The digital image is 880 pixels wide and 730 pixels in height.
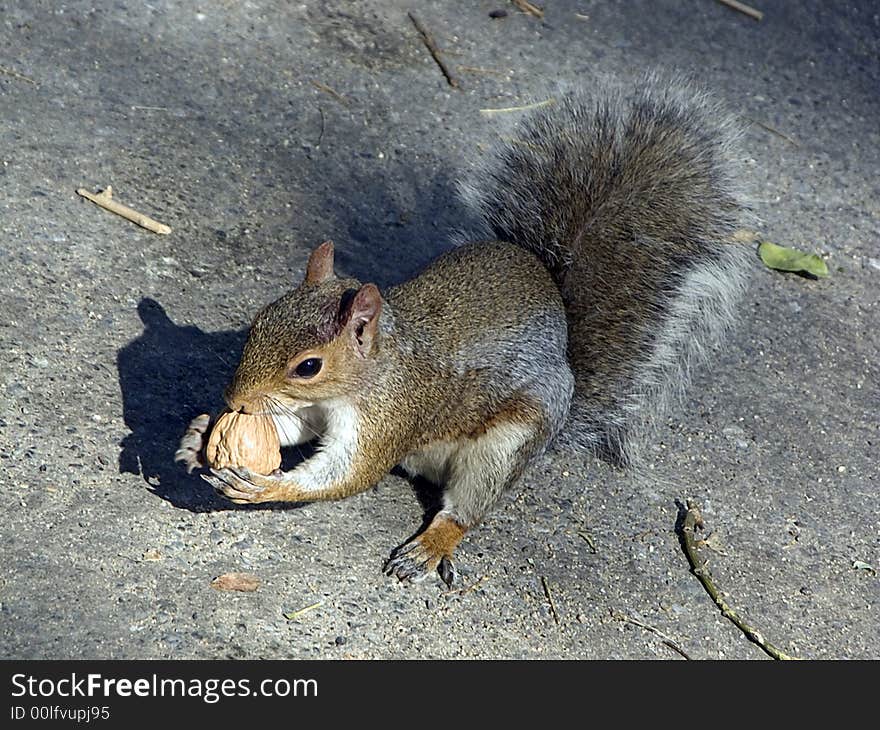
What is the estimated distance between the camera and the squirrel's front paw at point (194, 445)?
2129mm

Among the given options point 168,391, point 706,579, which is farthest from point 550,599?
point 168,391

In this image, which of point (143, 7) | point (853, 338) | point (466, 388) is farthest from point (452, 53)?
point (466, 388)

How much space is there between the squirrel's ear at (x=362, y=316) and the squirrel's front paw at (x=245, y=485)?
0.87 ft

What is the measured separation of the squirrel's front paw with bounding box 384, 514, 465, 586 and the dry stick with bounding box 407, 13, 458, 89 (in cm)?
169

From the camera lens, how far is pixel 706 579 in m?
2.29

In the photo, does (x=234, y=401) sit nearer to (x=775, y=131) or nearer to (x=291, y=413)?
(x=291, y=413)

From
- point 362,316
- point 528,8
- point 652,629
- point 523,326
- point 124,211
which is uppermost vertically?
point 362,316

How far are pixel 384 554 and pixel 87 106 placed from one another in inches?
59.3

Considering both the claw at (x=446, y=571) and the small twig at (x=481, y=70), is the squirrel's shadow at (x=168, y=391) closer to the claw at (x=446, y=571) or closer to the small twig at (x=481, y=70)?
the claw at (x=446, y=571)

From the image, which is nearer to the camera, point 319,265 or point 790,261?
point 319,265

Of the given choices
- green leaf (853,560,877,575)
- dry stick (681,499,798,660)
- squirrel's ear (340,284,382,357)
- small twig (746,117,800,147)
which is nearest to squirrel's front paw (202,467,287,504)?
squirrel's ear (340,284,382,357)

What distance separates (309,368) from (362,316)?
0.13 meters

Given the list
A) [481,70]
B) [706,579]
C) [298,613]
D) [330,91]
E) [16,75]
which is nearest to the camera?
[298,613]

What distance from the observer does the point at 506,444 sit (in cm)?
223
